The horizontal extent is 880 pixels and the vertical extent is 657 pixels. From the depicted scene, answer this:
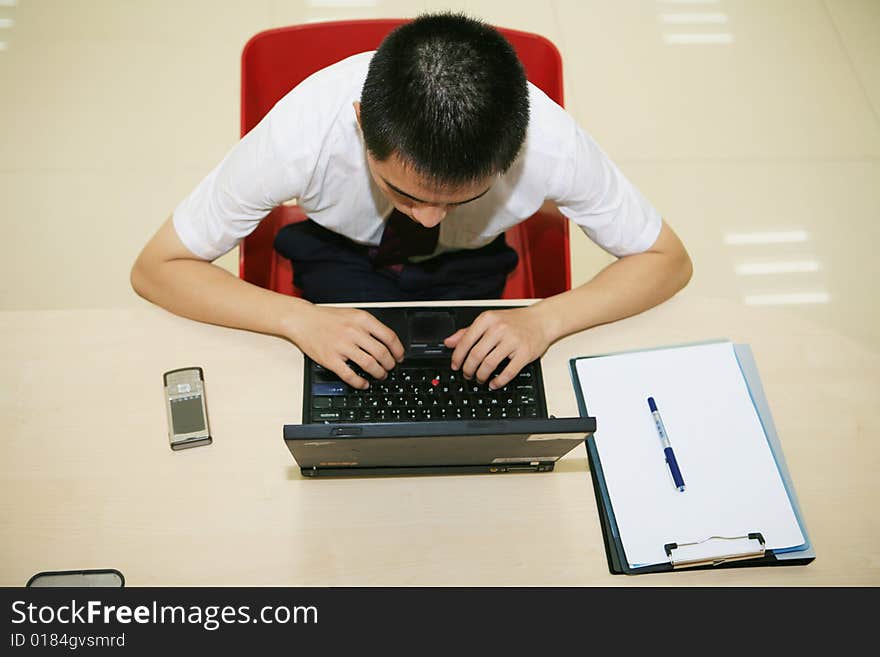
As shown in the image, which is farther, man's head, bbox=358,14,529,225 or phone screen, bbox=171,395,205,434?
phone screen, bbox=171,395,205,434

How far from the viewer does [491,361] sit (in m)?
0.97

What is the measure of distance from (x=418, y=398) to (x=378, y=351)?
9cm

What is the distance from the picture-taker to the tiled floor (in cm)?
190

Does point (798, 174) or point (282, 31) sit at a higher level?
point (798, 174)

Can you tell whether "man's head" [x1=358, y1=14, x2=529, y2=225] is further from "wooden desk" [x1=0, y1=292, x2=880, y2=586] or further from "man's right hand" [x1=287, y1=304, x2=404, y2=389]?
"wooden desk" [x1=0, y1=292, x2=880, y2=586]

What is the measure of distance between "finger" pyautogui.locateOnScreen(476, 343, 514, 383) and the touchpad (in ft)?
0.21

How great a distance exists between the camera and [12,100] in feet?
6.67

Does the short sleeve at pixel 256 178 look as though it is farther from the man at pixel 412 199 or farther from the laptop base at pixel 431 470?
the laptop base at pixel 431 470

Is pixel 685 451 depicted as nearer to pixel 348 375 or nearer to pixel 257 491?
pixel 348 375

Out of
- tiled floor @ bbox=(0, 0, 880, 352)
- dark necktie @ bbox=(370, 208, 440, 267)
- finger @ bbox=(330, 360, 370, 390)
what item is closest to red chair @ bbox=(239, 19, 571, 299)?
dark necktie @ bbox=(370, 208, 440, 267)

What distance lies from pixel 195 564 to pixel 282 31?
89 cm

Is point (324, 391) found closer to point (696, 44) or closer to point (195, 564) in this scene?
point (195, 564)

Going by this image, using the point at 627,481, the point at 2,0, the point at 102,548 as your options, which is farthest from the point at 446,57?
the point at 2,0

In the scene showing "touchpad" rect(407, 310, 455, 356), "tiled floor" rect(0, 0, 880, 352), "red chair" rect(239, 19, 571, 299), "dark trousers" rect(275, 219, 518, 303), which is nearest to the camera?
"touchpad" rect(407, 310, 455, 356)
